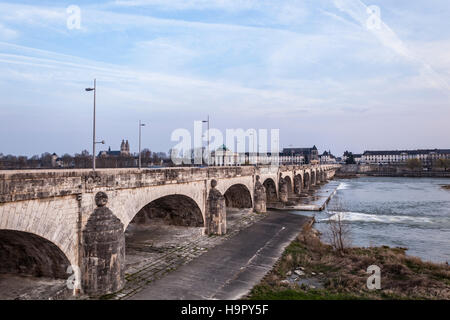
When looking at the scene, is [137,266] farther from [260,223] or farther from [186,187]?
[260,223]

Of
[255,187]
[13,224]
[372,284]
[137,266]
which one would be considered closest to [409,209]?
[255,187]

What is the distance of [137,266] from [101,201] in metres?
4.65

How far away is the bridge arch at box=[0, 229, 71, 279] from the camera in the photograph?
1104 cm

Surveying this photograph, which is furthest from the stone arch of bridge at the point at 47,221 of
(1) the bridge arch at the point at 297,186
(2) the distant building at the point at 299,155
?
(2) the distant building at the point at 299,155

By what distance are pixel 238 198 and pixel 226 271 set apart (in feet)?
62.6

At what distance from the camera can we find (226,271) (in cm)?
1590

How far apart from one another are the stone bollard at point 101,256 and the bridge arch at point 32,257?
763 millimetres

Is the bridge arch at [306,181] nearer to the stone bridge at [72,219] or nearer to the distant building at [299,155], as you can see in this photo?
the stone bridge at [72,219]

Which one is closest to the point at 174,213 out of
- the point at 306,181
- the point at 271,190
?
the point at 271,190

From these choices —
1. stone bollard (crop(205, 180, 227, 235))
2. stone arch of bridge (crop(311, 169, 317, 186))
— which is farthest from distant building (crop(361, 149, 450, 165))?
stone bollard (crop(205, 180, 227, 235))

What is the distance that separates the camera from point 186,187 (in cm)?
2036

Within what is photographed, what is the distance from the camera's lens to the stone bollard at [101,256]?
11.8m

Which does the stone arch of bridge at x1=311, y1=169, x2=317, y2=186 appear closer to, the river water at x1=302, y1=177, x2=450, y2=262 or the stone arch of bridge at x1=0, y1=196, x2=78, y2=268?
the river water at x1=302, y1=177, x2=450, y2=262

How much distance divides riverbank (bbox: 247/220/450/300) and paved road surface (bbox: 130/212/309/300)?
729mm
